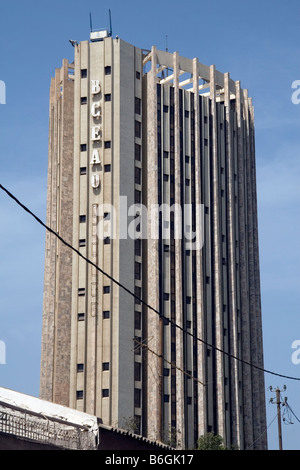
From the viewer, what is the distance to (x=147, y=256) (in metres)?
96.3

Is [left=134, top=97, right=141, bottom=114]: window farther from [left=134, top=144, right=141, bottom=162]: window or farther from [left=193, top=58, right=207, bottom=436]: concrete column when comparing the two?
[left=193, top=58, right=207, bottom=436]: concrete column

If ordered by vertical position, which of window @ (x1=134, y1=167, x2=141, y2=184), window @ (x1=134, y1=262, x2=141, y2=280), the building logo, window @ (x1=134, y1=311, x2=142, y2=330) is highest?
window @ (x1=134, y1=167, x2=141, y2=184)

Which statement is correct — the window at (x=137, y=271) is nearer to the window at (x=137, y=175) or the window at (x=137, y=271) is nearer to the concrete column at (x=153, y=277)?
the concrete column at (x=153, y=277)

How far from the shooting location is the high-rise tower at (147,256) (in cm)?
9256

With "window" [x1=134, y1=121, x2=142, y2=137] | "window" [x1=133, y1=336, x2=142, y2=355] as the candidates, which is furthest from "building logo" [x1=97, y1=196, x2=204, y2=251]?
"window" [x1=133, y1=336, x2=142, y2=355]

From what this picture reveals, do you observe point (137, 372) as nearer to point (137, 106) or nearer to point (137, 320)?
point (137, 320)

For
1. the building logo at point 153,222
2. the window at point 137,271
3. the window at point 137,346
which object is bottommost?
the window at point 137,346

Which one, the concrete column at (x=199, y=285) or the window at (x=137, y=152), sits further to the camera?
the window at (x=137, y=152)

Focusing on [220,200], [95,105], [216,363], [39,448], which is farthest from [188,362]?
[39,448]

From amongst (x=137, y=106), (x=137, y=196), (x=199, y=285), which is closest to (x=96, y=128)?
(x=137, y=106)

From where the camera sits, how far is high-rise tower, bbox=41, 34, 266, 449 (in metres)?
92.6

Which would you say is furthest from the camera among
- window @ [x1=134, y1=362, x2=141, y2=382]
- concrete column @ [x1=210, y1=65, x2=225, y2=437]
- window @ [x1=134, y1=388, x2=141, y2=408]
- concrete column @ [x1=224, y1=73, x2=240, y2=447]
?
concrete column @ [x1=224, y1=73, x2=240, y2=447]

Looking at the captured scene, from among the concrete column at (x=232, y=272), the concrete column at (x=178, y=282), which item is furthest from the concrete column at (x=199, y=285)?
the concrete column at (x=232, y=272)

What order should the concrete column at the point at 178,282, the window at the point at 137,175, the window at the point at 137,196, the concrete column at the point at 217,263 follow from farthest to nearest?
1. the window at the point at 137,175
2. the window at the point at 137,196
3. the concrete column at the point at 217,263
4. the concrete column at the point at 178,282
